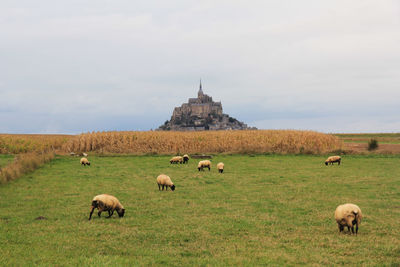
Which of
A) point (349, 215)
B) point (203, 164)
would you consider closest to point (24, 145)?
point (203, 164)

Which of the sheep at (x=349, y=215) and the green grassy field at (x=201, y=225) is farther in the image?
the sheep at (x=349, y=215)

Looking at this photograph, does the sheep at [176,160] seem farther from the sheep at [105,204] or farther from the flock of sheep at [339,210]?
the sheep at [105,204]

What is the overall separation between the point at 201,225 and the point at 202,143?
39.2 meters

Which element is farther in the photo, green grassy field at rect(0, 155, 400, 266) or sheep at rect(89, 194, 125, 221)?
sheep at rect(89, 194, 125, 221)

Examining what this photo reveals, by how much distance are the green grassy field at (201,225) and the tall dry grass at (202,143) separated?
25.8 metres

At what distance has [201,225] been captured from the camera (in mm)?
12320

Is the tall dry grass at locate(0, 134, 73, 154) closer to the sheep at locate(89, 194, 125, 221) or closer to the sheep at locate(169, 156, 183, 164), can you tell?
the sheep at locate(169, 156, 183, 164)

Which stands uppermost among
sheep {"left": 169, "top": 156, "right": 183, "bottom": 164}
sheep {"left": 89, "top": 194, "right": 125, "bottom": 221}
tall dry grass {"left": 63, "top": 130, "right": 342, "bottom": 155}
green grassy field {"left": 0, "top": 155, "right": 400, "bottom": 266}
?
tall dry grass {"left": 63, "top": 130, "right": 342, "bottom": 155}

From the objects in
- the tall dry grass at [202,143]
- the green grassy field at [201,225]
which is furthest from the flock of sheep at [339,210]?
the tall dry grass at [202,143]

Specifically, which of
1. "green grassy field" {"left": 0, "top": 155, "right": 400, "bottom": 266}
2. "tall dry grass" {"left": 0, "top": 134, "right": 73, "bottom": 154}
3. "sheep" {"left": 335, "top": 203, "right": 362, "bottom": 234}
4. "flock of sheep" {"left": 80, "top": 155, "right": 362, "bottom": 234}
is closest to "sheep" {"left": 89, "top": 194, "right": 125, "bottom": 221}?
"flock of sheep" {"left": 80, "top": 155, "right": 362, "bottom": 234}

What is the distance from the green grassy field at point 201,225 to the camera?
9297mm

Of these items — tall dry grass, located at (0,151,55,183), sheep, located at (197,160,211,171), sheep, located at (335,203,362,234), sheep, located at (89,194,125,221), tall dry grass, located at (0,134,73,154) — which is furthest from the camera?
tall dry grass, located at (0,134,73,154)

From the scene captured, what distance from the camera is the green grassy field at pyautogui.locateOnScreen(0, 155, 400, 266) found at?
9297 millimetres

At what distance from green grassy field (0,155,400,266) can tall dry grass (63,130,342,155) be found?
2580 centimetres
